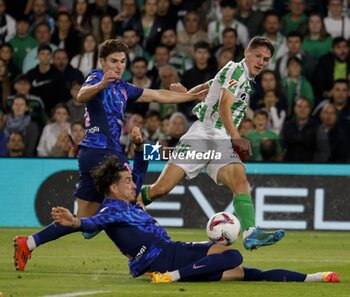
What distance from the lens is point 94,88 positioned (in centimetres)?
983

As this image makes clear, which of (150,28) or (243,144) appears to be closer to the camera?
(243,144)

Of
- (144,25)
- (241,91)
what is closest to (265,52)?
(241,91)

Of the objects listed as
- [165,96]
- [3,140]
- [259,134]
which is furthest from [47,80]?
[165,96]

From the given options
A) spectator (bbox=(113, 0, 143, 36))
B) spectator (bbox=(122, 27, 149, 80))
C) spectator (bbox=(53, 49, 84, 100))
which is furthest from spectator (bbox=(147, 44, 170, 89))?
spectator (bbox=(53, 49, 84, 100))

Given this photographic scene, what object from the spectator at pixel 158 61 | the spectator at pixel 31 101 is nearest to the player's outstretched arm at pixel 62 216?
the spectator at pixel 31 101

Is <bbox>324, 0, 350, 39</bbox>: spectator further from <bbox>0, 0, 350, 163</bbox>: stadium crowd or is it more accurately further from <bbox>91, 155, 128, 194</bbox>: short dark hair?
<bbox>91, 155, 128, 194</bbox>: short dark hair

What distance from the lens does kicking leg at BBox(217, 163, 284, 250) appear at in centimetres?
977

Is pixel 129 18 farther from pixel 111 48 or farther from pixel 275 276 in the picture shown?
pixel 275 276

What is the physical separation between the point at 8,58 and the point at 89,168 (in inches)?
294

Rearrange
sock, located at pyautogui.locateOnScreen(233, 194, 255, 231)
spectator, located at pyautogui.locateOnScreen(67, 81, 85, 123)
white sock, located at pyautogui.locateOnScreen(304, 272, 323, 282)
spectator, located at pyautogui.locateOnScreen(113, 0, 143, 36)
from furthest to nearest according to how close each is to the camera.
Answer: spectator, located at pyautogui.locateOnScreen(113, 0, 143, 36) → spectator, located at pyautogui.locateOnScreen(67, 81, 85, 123) → sock, located at pyautogui.locateOnScreen(233, 194, 255, 231) → white sock, located at pyautogui.locateOnScreen(304, 272, 323, 282)

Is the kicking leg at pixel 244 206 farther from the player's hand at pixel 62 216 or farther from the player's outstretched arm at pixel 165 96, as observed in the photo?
the player's hand at pixel 62 216

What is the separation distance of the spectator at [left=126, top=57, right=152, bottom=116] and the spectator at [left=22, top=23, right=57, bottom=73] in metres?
1.55

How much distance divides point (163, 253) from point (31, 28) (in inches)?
388

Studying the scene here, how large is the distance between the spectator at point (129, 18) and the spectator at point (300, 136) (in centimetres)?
325
